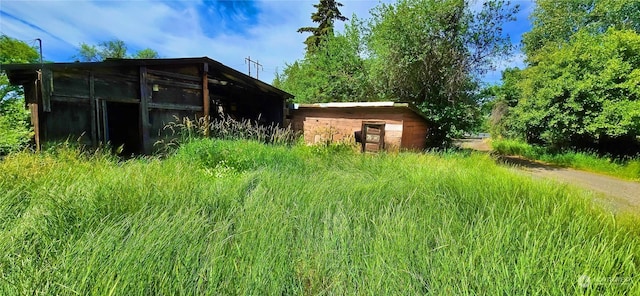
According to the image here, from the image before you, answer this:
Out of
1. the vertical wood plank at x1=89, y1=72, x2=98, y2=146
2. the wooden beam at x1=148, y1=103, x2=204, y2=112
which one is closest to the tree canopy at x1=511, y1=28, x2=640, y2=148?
the wooden beam at x1=148, y1=103, x2=204, y2=112

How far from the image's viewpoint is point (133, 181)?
288 centimetres

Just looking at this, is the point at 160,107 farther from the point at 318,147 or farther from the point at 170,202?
the point at 170,202

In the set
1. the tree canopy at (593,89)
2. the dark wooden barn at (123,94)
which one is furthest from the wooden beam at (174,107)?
the tree canopy at (593,89)

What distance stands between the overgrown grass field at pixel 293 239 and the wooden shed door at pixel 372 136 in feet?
18.1

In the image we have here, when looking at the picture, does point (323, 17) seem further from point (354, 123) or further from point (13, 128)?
point (13, 128)

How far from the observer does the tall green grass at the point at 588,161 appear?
319 inches

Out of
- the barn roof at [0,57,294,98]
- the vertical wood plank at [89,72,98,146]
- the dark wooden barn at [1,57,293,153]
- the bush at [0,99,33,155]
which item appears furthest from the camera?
the vertical wood plank at [89,72,98,146]

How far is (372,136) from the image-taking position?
9016 mm

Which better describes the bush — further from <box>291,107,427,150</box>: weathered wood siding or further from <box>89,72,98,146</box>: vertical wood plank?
<box>291,107,427,150</box>: weathered wood siding

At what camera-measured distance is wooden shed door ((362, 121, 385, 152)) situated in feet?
28.9

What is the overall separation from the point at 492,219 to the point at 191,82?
8.79m

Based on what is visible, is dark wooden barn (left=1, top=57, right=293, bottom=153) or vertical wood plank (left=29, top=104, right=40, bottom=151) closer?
vertical wood plank (left=29, top=104, right=40, bottom=151)

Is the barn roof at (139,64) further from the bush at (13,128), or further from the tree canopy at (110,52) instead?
the tree canopy at (110,52)

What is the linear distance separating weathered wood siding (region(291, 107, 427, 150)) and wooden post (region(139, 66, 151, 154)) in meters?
5.12
